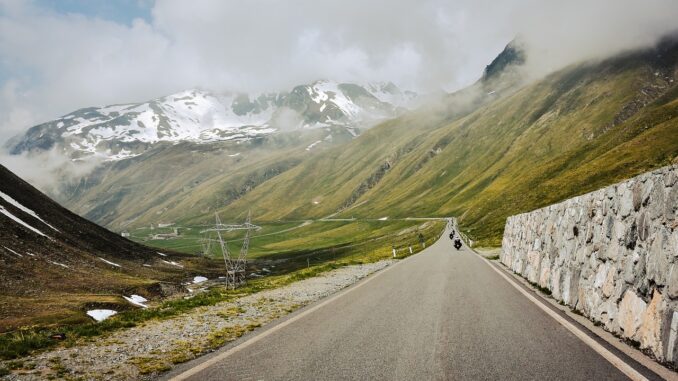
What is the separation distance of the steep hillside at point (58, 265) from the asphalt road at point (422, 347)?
33475 millimetres

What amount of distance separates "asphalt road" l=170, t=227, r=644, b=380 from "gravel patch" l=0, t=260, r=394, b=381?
1.35 meters

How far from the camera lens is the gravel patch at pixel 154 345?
8.38m

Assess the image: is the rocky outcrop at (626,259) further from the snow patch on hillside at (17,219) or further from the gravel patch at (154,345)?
the snow patch on hillside at (17,219)

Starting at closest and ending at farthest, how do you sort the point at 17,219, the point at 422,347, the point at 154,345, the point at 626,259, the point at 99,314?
the point at 422,347
the point at 626,259
the point at 154,345
the point at 99,314
the point at 17,219

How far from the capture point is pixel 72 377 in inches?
316

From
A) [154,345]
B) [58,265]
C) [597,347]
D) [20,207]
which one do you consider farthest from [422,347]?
[20,207]

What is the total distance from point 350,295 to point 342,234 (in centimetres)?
17679

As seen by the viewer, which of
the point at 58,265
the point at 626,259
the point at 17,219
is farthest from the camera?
the point at 17,219

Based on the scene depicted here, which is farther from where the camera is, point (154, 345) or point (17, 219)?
point (17, 219)

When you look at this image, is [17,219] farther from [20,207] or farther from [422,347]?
[422,347]

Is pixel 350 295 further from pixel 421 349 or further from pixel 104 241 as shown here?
pixel 104 241

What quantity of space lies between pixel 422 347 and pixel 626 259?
5162 mm

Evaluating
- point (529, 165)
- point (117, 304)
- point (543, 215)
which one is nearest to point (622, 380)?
point (543, 215)

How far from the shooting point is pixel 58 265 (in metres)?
61.0
